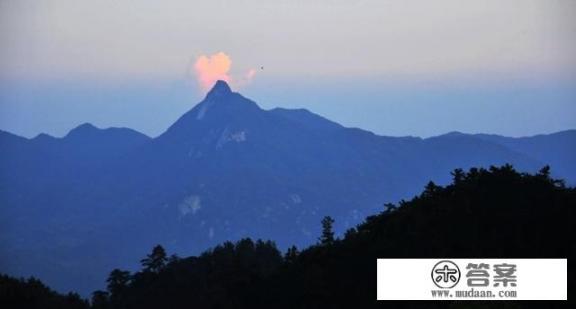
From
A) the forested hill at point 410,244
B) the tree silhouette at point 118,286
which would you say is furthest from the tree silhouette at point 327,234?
the tree silhouette at point 118,286

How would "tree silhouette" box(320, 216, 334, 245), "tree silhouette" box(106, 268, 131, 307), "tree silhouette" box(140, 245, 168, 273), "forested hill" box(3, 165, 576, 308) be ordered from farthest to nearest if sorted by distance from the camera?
"tree silhouette" box(140, 245, 168, 273)
"tree silhouette" box(106, 268, 131, 307)
"tree silhouette" box(320, 216, 334, 245)
"forested hill" box(3, 165, 576, 308)

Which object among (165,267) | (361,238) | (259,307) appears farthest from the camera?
(165,267)

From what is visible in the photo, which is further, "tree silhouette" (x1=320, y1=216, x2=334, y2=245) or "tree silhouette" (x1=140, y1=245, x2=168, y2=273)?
"tree silhouette" (x1=140, y1=245, x2=168, y2=273)

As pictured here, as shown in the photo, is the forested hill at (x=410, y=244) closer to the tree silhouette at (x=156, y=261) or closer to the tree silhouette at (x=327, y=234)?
the tree silhouette at (x=327, y=234)

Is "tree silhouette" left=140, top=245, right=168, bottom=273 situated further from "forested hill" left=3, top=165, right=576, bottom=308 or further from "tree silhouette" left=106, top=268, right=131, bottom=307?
"forested hill" left=3, top=165, right=576, bottom=308

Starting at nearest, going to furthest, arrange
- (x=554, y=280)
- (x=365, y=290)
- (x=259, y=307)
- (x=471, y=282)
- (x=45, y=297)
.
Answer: (x=471, y=282) < (x=554, y=280) < (x=365, y=290) < (x=259, y=307) < (x=45, y=297)

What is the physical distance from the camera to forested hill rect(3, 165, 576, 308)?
5666cm

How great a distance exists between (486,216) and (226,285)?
22280 millimetres

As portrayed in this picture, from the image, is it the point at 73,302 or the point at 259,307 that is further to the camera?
the point at 73,302

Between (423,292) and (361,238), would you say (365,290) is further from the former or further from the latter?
(423,292)

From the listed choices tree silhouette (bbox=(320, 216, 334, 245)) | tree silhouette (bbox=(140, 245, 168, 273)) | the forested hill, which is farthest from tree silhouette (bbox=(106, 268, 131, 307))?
tree silhouette (bbox=(320, 216, 334, 245))

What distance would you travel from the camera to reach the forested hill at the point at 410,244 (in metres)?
56.7

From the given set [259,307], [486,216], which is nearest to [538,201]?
[486,216]

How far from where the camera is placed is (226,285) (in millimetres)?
70812
